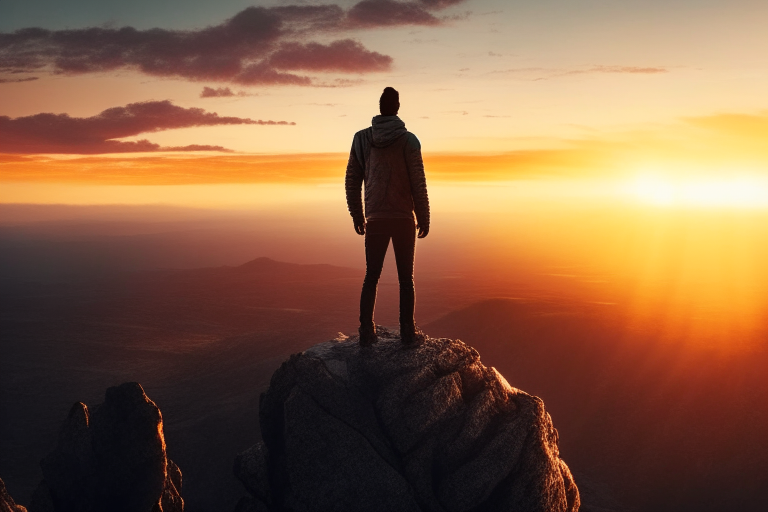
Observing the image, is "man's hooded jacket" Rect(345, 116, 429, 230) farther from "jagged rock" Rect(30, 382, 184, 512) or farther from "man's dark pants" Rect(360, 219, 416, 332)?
"jagged rock" Rect(30, 382, 184, 512)

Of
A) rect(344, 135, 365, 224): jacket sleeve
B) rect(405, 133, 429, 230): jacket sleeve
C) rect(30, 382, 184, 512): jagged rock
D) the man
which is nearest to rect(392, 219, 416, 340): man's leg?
the man

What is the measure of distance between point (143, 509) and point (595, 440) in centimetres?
2878

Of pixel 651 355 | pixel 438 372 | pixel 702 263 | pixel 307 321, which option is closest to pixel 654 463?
pixel 651 355

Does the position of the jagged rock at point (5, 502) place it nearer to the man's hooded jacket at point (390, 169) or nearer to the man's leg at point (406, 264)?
the man's leg at point (406, 264)

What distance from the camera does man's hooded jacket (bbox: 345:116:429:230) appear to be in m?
11.1

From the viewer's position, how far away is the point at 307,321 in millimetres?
82125

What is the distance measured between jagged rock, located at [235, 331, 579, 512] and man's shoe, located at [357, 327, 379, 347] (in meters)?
0.17

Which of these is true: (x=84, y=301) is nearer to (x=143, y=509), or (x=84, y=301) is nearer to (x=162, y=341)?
(x=162, y=341)

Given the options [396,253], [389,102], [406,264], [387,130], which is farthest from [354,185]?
[406,264]

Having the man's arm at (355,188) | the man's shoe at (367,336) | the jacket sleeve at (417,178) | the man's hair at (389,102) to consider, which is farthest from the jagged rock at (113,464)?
the man's hair at (389,102)

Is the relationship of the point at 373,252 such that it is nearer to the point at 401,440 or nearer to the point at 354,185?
the point at 354,185

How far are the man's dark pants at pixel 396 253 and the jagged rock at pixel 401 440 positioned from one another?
39.5 inches

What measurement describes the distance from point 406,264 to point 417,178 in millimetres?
1815

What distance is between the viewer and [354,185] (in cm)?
1190
